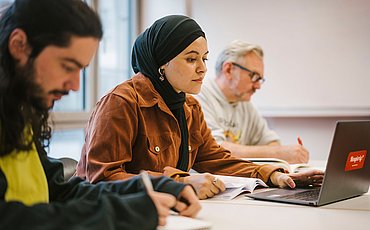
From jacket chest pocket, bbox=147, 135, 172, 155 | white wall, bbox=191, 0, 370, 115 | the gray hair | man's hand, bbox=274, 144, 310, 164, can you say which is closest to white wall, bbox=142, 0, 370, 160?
white wall, bbox=191, 0, 370, 115

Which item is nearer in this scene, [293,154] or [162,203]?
[162,203]

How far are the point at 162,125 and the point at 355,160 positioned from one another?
0.58 metres

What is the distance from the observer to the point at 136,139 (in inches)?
60.2

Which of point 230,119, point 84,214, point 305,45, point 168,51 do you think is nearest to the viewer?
point 84,214

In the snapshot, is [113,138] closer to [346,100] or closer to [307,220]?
[307,220]

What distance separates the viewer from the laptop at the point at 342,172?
133 centimetres

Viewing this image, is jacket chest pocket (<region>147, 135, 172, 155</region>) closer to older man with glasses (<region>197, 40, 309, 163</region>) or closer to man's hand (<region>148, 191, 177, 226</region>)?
man's hand (<region>148, 191, 177, 226</region>)

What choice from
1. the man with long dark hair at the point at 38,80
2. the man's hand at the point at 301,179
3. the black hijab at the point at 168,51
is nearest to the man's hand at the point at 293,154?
the man's hand at the point at 301,179

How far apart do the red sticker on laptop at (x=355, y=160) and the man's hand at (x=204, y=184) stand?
14.3 inches

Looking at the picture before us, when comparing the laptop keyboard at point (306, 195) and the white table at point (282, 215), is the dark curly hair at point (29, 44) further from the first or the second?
the laptop keyboard at point (306, 195)

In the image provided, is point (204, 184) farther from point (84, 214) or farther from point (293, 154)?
point (293, 154)

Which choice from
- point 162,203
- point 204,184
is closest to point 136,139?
point 204,184

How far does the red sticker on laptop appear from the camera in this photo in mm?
1419

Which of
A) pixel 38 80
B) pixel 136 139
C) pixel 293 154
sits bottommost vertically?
pixel 293 154
